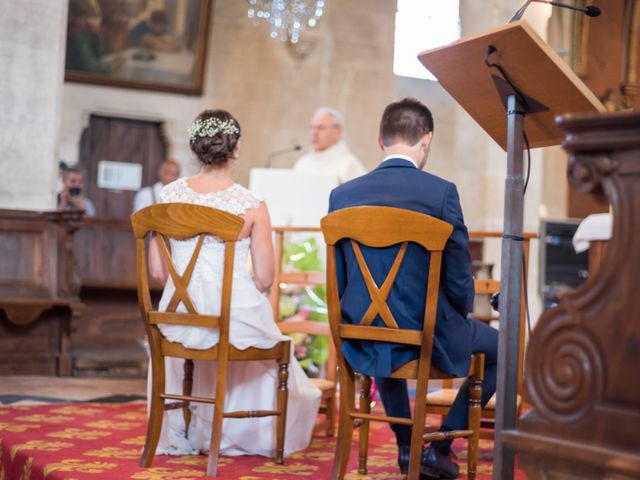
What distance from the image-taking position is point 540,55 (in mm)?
2730

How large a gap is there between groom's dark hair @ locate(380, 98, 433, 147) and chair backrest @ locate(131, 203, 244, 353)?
67cm

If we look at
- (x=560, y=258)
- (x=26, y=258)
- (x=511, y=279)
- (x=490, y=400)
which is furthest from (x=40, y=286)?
(x=560, y=258)

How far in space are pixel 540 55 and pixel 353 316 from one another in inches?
47.7

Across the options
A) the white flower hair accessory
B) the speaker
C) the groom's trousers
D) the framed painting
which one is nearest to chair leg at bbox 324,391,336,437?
the groom's trousers

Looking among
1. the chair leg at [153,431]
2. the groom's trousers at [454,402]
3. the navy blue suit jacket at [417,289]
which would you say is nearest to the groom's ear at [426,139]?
the navy blue suit jacket at [417,289]

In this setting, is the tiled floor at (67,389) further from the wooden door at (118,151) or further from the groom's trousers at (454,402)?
the wooden door at (118,151)

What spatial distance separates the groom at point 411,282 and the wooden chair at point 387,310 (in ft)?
0.18

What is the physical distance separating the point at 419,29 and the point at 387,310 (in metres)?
12.8

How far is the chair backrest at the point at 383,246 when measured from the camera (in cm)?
328

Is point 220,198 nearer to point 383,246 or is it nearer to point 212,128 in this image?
point 212,128

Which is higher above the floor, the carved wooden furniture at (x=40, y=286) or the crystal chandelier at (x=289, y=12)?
the crystal chandelier at (x=289, y=12)

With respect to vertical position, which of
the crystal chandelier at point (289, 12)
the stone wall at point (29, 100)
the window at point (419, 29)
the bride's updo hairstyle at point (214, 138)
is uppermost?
the window at point (419, 29)

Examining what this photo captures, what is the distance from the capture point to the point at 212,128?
13.0 feet

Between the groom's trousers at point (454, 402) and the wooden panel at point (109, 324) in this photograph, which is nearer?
the groom's trousers at point (454, 402)
